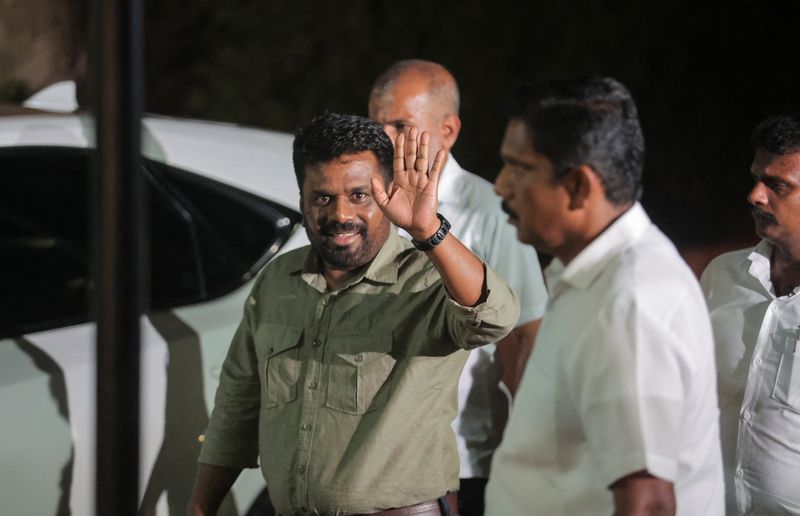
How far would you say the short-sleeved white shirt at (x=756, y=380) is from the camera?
170cm

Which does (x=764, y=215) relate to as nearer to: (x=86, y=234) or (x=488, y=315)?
(x=488, y=315)

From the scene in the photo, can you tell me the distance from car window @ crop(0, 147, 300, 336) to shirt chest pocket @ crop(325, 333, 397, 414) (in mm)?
629

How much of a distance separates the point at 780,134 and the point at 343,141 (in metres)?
0.71

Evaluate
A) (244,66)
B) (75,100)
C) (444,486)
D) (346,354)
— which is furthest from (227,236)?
(444,486)

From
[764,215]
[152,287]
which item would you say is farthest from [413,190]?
[152,287]

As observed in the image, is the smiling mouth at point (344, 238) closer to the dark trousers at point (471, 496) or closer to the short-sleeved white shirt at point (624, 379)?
the short-sleeved white shirt at point (624, 379)

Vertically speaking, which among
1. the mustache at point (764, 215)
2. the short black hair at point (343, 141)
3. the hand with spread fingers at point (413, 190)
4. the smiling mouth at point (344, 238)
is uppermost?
the short black hair at point (343, 141)

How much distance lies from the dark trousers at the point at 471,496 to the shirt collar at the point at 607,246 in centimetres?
60

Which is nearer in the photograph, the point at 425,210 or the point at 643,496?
the point at 643,496

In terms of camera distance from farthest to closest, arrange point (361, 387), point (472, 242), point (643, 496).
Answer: point (472, 242), point (361, 387), point (643, 496)

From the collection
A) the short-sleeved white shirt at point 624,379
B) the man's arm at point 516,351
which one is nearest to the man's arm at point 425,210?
the short-sleeved white shirt at point 624,379

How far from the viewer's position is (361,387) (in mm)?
1638

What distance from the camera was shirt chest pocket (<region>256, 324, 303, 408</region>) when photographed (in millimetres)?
1685

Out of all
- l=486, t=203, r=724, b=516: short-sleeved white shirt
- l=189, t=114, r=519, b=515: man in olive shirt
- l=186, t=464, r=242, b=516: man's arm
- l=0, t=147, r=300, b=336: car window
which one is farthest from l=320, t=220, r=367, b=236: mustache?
l=0, t=147, r=300, b=336: car window
